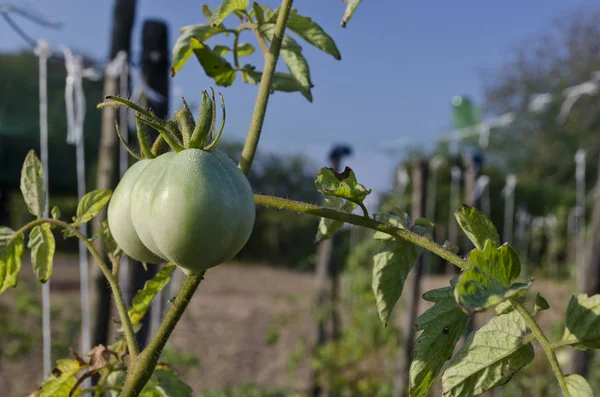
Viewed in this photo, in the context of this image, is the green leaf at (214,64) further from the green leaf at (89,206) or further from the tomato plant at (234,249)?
the green leaf at (89,206)

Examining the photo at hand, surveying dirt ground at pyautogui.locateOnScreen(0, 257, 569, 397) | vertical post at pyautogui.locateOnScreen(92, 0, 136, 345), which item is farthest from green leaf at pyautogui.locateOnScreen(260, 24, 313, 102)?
dirt ground at pyautogui.locateOnScreen(0, 257, 569, 397)

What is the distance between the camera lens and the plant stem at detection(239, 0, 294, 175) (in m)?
0.45

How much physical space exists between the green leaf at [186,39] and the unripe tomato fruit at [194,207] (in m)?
0.19

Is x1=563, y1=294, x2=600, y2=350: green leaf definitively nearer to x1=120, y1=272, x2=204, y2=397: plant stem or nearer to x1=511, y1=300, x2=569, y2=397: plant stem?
x1=511, y1=300, x2=569, y2=397: plant stem

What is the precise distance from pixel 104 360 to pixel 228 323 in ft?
14.8

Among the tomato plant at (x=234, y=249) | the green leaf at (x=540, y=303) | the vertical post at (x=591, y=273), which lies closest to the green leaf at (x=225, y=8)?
the tomato plant at (x=234, y=249)

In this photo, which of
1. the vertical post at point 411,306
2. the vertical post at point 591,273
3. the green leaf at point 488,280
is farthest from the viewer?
the vertical post at point 411,306

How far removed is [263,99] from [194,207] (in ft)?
0.44

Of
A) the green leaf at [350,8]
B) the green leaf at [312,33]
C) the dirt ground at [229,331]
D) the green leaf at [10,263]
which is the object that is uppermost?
the green leaf at [350,8]

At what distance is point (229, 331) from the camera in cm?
466

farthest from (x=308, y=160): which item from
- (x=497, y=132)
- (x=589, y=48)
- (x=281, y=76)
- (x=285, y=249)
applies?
(x=281, y=76)

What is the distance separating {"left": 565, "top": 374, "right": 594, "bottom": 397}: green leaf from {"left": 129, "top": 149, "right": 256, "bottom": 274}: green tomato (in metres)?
0.21

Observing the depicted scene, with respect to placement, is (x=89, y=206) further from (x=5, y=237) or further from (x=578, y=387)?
(x=578, y=387)

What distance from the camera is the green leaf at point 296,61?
0.55 metres
